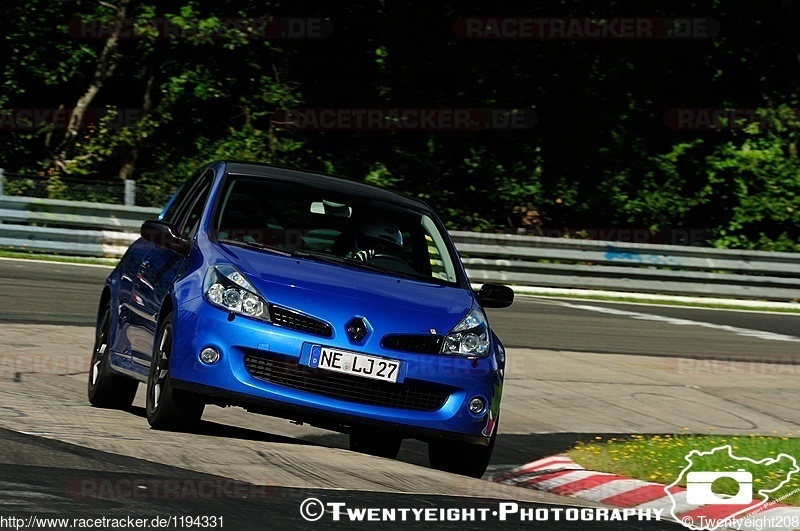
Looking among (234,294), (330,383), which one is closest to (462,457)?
(330,383)

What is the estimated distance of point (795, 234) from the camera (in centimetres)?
2827

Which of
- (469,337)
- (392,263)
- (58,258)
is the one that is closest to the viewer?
(469,337)

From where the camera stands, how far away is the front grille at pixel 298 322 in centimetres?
716

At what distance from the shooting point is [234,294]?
7258 mm

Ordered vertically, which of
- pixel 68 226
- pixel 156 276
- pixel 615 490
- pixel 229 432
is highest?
pixel 156 276

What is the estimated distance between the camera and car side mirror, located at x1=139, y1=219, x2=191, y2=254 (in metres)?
7.82

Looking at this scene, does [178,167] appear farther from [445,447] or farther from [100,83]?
[445,447]

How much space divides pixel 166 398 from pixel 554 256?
16861mm

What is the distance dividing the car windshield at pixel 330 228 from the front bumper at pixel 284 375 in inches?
33.5

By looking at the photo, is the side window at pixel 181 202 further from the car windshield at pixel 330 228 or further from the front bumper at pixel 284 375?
the front bumper at pixel 284 375

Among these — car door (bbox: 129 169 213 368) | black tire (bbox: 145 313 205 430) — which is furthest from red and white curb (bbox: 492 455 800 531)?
car door (bbox: 129 169 213 368)

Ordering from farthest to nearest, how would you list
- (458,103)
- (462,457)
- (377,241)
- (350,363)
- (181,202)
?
(458,103)
(181,202)
(377,241)
(462,457)
(350,363)

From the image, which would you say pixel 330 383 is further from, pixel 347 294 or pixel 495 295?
pixel 495 295

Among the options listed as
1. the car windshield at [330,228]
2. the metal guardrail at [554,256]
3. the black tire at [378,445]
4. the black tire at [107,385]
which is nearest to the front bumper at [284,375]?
the car windshield at [330,228]
